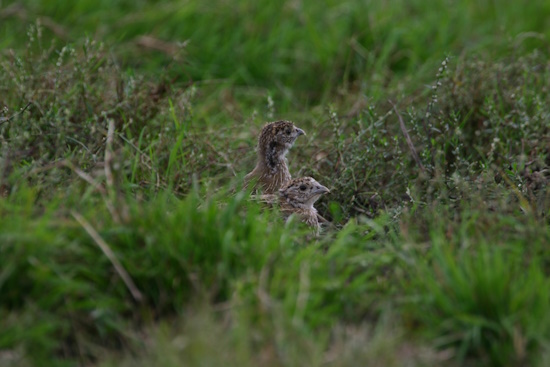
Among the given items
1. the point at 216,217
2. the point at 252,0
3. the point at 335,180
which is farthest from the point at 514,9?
the point at 216,217

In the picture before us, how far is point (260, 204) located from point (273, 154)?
1.19 meters

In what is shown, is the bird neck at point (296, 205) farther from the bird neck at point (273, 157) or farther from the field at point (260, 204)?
the bird neck at point (273, 157)

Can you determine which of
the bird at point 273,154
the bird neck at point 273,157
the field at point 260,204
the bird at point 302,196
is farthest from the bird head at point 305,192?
the bird neck at point 273,157

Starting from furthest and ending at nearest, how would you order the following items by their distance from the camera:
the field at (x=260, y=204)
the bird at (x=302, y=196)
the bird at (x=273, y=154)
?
the bird at (x=273, y=154)
the bird at (x=302, y=196)
the field at (x=260, y=204)

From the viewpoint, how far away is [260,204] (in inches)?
258

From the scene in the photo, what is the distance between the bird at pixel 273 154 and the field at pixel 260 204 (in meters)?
0.22

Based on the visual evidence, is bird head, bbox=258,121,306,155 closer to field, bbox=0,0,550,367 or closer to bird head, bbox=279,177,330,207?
field, bbox=0,0,550,367

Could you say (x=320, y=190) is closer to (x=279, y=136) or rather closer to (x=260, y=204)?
(x=260, y=204)

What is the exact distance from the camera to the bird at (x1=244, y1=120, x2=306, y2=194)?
7641mm

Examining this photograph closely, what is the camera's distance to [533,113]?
808 centimetres

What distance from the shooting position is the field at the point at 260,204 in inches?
190

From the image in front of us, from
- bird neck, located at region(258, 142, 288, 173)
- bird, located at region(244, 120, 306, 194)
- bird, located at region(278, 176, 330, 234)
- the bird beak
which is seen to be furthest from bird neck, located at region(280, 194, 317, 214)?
bird neck, located at region(258, 142, 288, 173)


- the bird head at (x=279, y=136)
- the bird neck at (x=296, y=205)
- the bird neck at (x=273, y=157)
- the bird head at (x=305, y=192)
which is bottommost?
the bird neck at (x=296, y=205)

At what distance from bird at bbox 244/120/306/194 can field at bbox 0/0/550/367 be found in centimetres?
22
